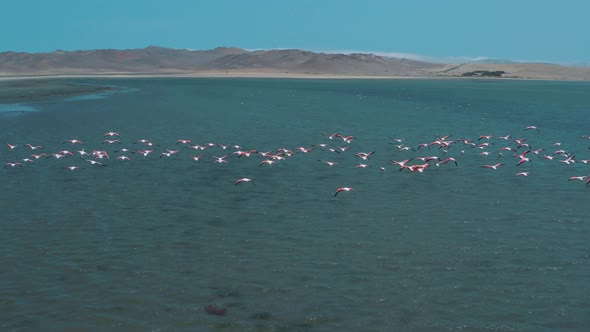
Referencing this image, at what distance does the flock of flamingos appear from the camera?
36.5 metres

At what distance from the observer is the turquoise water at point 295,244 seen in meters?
16.0

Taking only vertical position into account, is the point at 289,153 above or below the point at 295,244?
above

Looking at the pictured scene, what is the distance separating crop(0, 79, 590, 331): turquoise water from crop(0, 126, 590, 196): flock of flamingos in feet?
1.41

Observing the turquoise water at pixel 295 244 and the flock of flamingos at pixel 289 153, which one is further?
the flock of flamingos at pixel 289 153

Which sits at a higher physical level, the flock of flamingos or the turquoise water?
the flock of flamingos

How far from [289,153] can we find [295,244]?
18.1m

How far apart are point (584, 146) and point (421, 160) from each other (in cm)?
1430

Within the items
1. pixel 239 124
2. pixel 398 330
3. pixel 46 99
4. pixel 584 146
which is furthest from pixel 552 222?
pixel 46 99

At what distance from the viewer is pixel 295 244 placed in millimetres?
21188

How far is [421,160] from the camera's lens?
38406 mm

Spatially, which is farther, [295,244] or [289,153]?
[289,153]

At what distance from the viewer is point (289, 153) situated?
3894 cm

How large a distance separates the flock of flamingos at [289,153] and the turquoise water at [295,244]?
43 centimetres

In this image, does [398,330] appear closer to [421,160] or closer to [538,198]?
[538,198]
